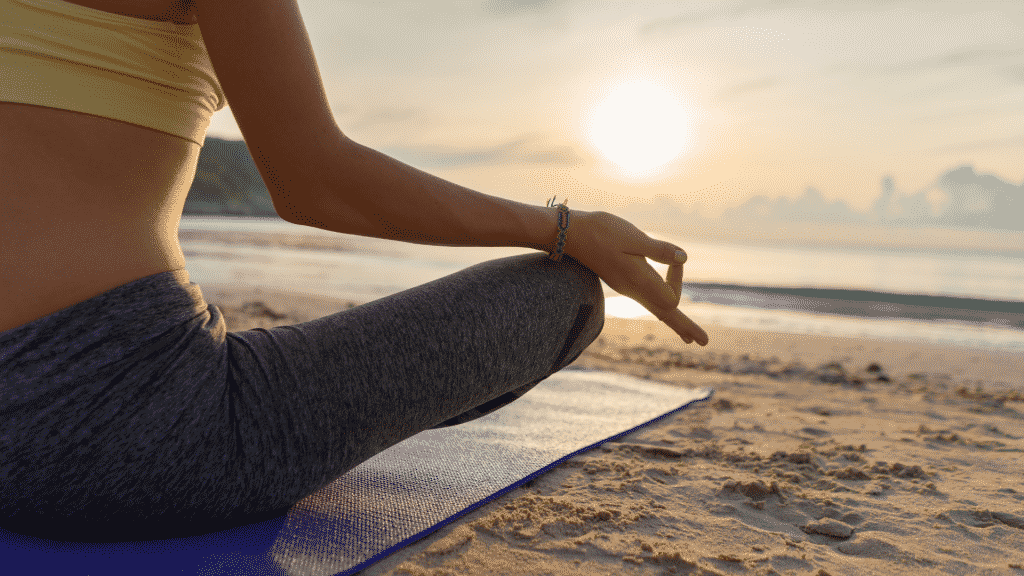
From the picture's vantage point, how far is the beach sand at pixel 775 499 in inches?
55.5

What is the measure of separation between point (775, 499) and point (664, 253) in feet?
2.98

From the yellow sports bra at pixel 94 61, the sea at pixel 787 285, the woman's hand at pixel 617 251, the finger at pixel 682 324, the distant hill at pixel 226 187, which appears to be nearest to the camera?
the yellow sports bra at pixel 94 61

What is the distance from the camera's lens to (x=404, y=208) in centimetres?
113

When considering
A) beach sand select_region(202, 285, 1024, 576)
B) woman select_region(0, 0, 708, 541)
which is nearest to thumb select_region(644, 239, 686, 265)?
woman select_region(0, 0, 708, 541)

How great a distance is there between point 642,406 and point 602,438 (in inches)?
25.1

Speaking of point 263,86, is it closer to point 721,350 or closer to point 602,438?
point 602,438

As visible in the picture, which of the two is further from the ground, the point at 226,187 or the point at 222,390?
the point at 226,187

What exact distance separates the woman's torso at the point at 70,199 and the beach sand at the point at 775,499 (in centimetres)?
82

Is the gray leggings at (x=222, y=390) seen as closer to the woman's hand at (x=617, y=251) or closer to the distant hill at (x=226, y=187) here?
the woman's hand at (x=617, y=251)

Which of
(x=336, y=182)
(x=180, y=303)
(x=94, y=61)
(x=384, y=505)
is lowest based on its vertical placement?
(x=384, y=505)

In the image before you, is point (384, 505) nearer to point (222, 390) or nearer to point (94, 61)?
point (222, 390)

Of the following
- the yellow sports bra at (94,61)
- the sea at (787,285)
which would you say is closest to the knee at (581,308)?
the yellow sports bra at (94,61)

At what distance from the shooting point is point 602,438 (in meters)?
2.27

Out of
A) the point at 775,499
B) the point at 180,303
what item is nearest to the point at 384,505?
the point at 180,303
